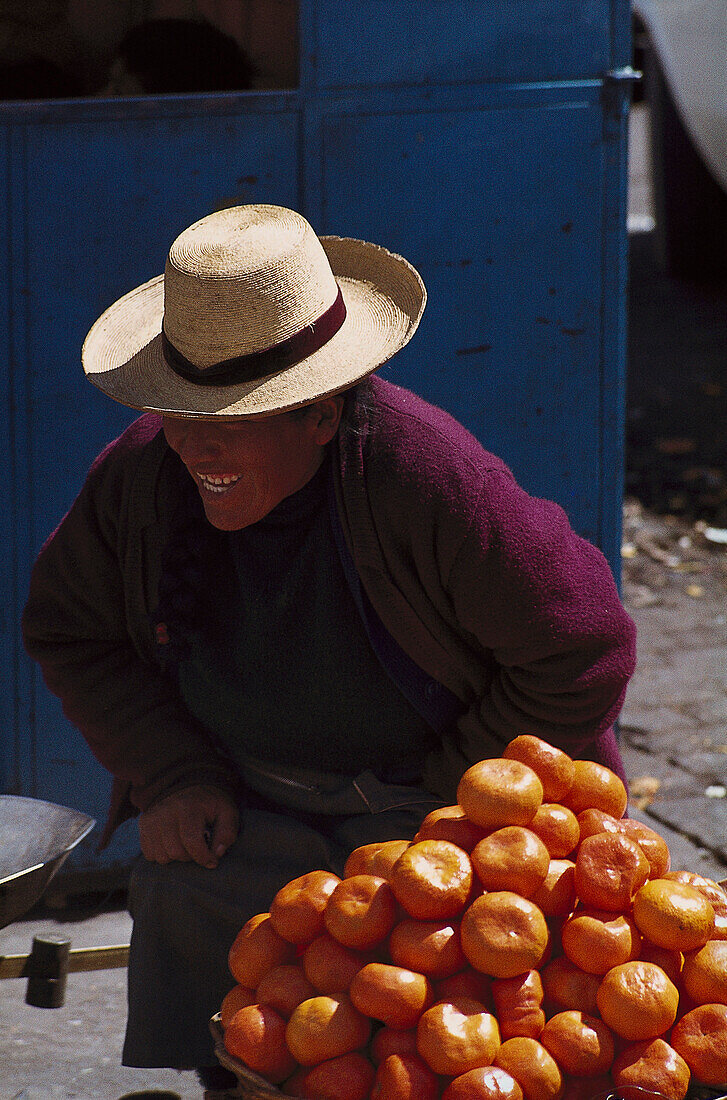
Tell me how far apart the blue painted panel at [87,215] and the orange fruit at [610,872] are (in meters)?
2.08

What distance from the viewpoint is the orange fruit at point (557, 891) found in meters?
1.69

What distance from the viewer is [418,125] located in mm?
3352

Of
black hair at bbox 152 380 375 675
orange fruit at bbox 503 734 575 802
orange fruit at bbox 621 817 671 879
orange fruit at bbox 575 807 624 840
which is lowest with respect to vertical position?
orange fruit at bbox 621 817 671 879

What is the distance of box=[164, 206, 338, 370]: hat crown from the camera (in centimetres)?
197

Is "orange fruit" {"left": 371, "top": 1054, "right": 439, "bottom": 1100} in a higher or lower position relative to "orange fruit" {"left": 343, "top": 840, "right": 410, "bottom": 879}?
lower

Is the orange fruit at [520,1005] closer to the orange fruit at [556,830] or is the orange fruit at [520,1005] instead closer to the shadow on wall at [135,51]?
the orange fruit at [556,830]

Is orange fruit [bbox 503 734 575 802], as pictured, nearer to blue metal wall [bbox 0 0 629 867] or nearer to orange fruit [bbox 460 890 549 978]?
orange fruit [bbox 460 890 549 978]

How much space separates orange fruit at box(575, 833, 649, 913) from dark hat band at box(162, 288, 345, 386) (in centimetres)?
89

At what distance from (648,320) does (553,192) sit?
5714 mm

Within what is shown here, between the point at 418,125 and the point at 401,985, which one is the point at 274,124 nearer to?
the point at 418,125

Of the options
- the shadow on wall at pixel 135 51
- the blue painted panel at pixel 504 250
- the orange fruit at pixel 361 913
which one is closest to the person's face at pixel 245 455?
the orange fruit at pixel 361 913

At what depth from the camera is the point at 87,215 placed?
3.29m

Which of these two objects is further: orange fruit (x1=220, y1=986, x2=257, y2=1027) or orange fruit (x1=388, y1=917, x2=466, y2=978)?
orange fruit (x1=220, y1=986, x2=257, y2=1027)

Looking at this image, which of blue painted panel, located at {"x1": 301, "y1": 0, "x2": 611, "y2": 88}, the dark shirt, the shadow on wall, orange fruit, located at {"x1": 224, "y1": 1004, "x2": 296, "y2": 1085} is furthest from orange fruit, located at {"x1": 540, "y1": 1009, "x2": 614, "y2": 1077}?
the shadow on wall
